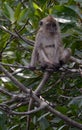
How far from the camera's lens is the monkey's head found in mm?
5453

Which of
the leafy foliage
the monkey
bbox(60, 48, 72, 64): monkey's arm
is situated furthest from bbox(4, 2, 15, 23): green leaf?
bbox(60, 48, 72, 64): monkey's arm

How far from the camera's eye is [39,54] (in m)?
5.55

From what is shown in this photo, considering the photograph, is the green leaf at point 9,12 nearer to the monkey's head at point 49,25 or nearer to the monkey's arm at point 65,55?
the monkey's head at point 49,25

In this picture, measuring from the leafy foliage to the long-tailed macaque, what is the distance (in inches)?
4.2

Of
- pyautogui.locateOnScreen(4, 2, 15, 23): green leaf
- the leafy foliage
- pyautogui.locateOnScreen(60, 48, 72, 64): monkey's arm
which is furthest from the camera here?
pyautogui.locateOnScreen(4, 2, 15, 23): green leaf

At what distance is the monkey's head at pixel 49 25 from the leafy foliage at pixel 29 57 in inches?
3.0

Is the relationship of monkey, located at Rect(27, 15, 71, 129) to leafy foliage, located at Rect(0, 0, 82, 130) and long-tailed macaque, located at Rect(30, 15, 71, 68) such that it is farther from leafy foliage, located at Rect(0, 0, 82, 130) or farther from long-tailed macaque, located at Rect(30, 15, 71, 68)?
leafy foliage, located at Rect(0, 0, 82, 130)

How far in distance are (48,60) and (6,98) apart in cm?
70

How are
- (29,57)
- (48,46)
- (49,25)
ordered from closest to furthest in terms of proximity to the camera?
(49,25), (48,46), (29,57)

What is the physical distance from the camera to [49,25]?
18.5 feet

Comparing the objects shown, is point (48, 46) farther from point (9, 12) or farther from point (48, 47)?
point (9, 12)

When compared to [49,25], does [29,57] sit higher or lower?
lower

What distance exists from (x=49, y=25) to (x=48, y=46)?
0.93 feet

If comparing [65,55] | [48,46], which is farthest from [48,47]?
[65,55]
